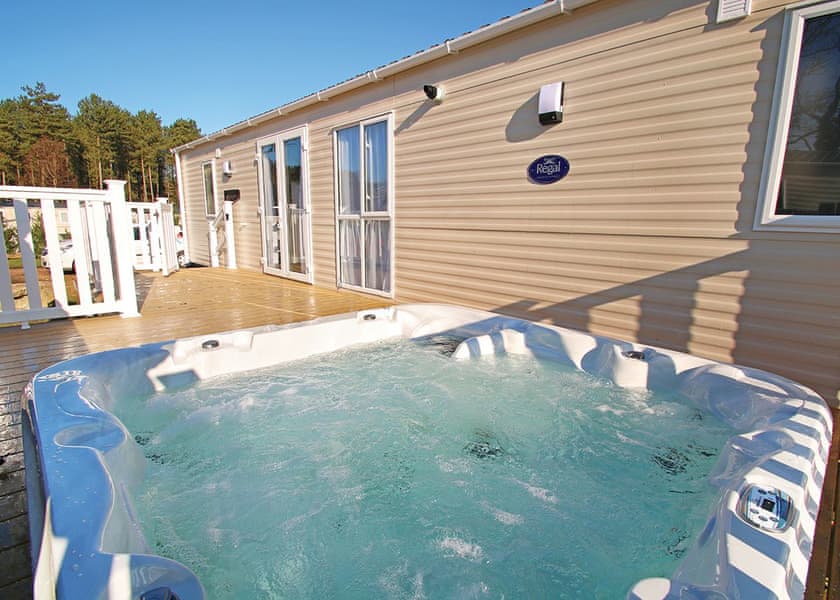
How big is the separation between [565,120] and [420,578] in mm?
3305

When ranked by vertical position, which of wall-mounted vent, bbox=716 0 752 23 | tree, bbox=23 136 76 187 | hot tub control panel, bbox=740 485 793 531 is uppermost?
tree, bbox=23 136 76 187

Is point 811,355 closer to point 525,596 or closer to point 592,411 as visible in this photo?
point 592,411

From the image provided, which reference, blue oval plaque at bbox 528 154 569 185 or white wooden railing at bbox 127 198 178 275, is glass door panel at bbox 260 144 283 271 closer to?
white wooden railing at bbox 127 198 178 275

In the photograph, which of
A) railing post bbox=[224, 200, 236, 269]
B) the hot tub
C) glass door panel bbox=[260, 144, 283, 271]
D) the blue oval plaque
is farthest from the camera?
railing post bbox=[224, 200, 236, 269]

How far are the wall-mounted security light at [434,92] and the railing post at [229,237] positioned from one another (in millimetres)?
5071

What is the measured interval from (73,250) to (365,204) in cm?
287

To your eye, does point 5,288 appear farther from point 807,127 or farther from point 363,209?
point 807,127

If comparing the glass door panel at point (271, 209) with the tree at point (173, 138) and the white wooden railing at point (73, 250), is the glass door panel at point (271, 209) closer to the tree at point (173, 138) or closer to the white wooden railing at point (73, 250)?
the white wooden railing at point (73, 250)

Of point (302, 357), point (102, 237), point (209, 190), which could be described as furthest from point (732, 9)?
point (209, 190)

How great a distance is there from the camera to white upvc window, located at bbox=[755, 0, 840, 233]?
2295 mm

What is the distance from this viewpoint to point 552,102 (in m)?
3.34

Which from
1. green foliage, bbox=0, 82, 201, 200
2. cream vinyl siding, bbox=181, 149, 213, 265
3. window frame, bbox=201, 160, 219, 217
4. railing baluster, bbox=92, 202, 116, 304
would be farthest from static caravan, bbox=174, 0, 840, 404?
green foliage, bbox=0, 82, 201, 200

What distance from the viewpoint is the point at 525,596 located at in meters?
1.25

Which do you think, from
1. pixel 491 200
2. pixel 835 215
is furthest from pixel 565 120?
pixel 835 215
